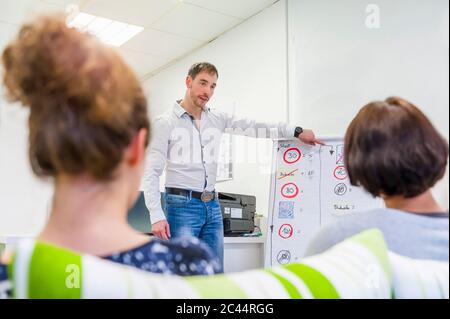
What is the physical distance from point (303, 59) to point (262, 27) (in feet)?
1.87

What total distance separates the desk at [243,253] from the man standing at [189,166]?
19.1 inches

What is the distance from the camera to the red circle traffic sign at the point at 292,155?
2.41 m

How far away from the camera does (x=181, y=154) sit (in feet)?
7.13

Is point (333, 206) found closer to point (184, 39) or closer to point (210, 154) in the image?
point (210, 154)

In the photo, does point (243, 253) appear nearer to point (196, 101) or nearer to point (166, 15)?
point (196, 101)

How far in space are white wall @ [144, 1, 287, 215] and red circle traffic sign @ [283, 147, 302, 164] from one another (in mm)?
710

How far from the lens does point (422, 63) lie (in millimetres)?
1982

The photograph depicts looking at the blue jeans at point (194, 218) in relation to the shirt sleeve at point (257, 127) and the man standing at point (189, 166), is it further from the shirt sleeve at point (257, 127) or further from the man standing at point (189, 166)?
the shirt sleeve at point (257, 127)

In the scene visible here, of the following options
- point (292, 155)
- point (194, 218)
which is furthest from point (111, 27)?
point (194, 218)

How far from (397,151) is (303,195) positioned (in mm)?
1742

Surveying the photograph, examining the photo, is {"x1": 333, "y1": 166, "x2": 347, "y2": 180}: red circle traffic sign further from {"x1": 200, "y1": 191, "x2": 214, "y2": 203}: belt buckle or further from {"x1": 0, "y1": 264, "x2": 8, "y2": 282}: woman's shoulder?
{"x1": 0, "y1": 264, "x2": 8, "y2": 282}: woman's shoulder

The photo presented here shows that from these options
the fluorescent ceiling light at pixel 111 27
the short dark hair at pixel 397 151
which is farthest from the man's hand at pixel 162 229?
the fluorescent ceiling light at pixel 111 27
